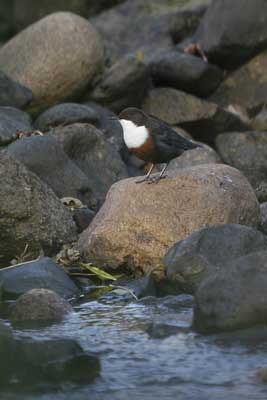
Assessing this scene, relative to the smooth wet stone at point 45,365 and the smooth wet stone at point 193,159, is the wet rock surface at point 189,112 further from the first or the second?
the smooth wet stone at point 45,365

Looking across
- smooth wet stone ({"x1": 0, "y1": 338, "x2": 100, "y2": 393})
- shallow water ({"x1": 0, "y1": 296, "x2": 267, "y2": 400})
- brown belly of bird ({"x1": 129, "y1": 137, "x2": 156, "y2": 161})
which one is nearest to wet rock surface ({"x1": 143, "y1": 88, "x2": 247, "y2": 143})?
brown belly of bird ({"x1": 129, "y1": 137, "x2": 156, "y2": 161})

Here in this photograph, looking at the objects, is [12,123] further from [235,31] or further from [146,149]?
[235,31]

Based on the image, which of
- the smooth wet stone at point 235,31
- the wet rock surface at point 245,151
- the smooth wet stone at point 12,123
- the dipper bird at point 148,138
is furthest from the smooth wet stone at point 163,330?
the smooth wet stone at point 235,31

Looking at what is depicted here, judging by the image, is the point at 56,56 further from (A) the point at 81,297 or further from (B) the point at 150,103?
(A) the point at 81,297

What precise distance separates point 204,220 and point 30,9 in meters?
10.2

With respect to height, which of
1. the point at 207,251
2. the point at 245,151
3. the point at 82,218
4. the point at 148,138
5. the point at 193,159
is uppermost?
the point at 148,138

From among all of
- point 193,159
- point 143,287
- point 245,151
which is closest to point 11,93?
point 193,159

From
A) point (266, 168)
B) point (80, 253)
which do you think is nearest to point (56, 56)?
point (266, 168)

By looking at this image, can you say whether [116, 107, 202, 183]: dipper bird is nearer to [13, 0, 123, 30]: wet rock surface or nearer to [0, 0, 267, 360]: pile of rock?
[0, 0, 267, 360]: pile of rock

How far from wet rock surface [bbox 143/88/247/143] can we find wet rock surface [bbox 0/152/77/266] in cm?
470

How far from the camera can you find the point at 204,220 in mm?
7855

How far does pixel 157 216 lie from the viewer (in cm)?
784

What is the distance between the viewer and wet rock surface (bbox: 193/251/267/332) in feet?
19.9

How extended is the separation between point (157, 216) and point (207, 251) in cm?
75
